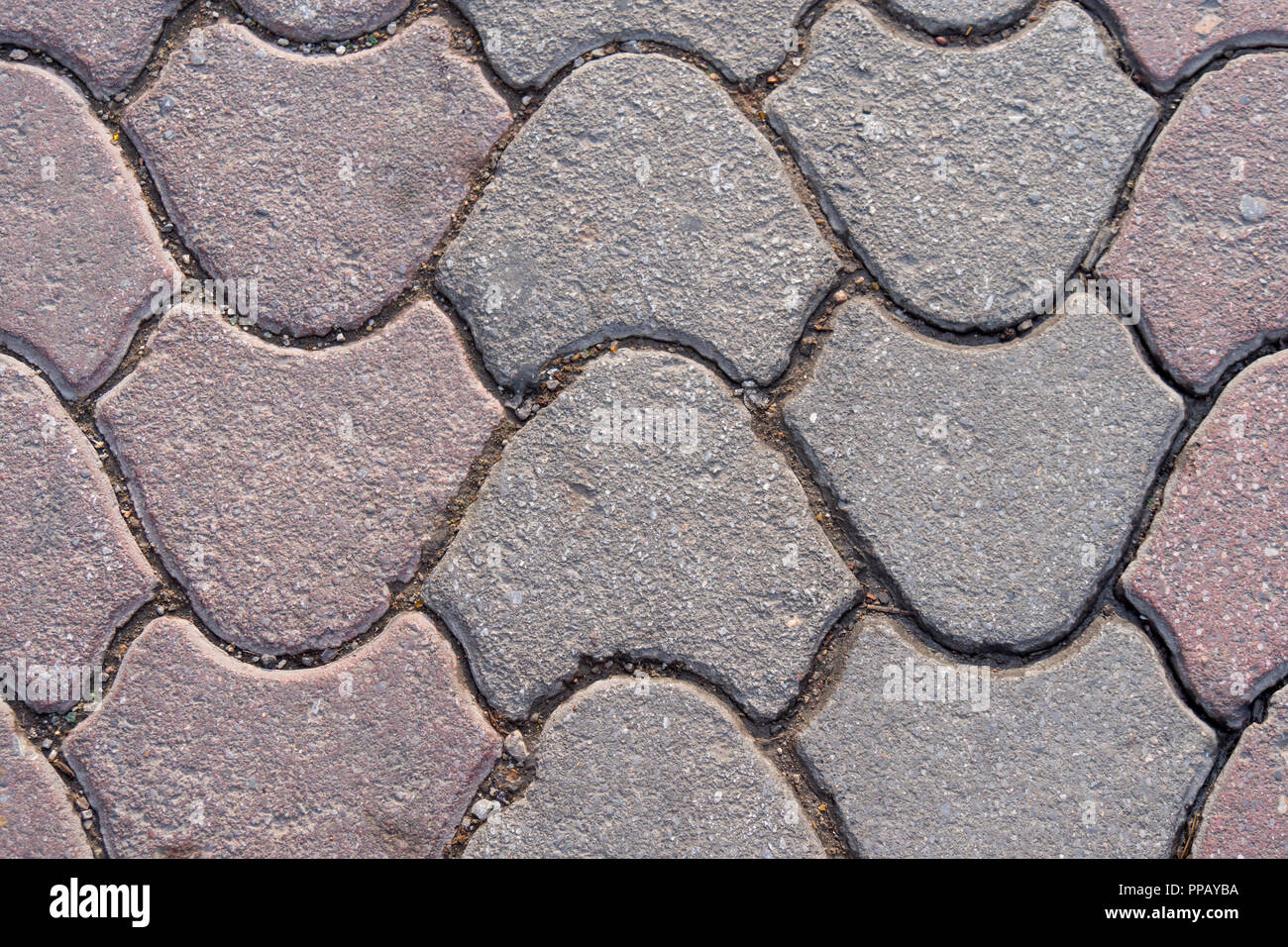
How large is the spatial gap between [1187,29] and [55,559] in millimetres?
2227

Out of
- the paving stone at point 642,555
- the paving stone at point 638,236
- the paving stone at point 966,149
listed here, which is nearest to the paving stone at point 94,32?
the paving stone at point 638,236

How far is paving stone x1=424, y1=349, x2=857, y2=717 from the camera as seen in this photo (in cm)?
154

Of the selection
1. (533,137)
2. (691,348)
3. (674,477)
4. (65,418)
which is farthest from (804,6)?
(65,418)

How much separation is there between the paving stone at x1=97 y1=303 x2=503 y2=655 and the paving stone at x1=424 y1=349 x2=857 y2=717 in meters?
0.11

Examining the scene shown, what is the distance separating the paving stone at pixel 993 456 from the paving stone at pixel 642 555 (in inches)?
5.3

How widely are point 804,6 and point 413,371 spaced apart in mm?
975

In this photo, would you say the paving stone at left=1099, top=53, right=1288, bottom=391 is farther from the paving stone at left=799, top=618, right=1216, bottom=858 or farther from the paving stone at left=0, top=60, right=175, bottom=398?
the paving stone at left=0, top=60, right=175, bottom=398

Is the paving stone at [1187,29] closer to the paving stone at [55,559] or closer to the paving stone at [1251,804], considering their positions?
the paving stone at [1251,804]

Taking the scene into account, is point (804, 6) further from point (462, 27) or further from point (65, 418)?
point (65, 418)

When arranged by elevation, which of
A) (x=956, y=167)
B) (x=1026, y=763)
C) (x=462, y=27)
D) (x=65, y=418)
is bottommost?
(x=1026, y=763)

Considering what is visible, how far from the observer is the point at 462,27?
1662 millimetres

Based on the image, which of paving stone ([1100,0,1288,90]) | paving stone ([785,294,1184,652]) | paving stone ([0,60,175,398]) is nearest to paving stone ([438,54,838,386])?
paving stone ([785,294,1184,652])

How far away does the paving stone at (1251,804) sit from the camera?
5.02ft
